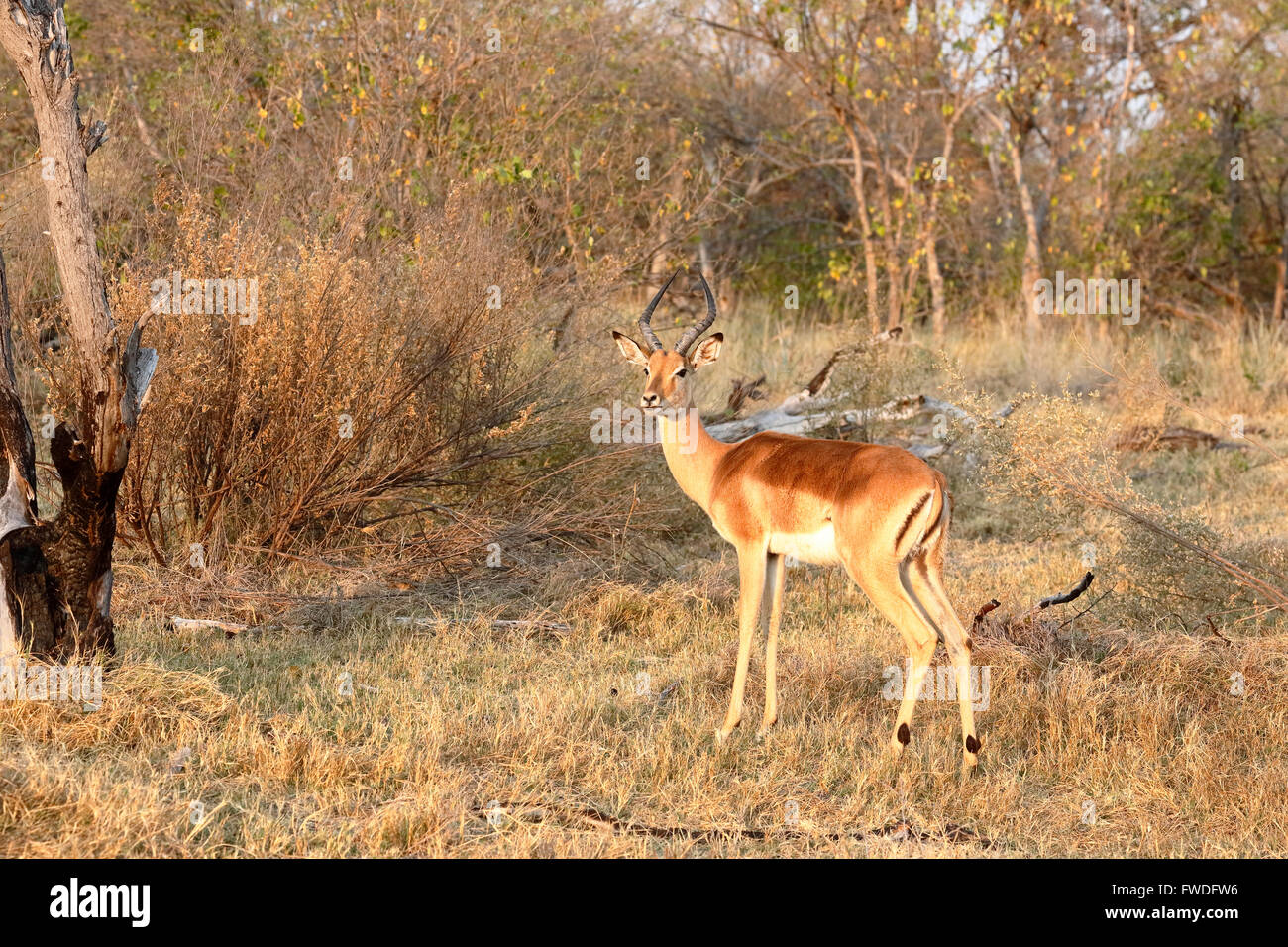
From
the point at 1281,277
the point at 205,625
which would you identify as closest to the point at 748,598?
the point at 205,625

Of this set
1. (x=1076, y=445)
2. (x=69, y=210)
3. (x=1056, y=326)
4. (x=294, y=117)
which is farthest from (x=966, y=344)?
(x=69, y=210)

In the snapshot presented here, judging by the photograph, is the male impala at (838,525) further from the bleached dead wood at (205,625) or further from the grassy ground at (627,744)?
the bleached dead wood at (205,625)

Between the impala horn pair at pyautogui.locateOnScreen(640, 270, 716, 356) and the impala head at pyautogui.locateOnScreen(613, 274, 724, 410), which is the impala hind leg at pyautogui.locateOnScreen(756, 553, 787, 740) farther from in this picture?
the impala horn pair at pyautogui.locateOnScreen(640, 270, 716, 356)

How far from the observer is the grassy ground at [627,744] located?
4.35 meters

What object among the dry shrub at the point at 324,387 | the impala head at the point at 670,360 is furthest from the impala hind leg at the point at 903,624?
the dry shrub at the point at 324,387

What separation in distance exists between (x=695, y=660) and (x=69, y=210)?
3.34 metres

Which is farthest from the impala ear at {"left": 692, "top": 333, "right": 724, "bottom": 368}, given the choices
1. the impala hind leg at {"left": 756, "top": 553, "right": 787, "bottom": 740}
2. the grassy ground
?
the grassy ground

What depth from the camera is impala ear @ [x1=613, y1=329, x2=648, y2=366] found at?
20.4ft

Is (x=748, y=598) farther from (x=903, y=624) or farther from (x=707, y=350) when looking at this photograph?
(x=707, y=350)

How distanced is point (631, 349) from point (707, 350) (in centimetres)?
38

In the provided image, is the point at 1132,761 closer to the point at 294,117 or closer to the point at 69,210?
the point at 69,210
